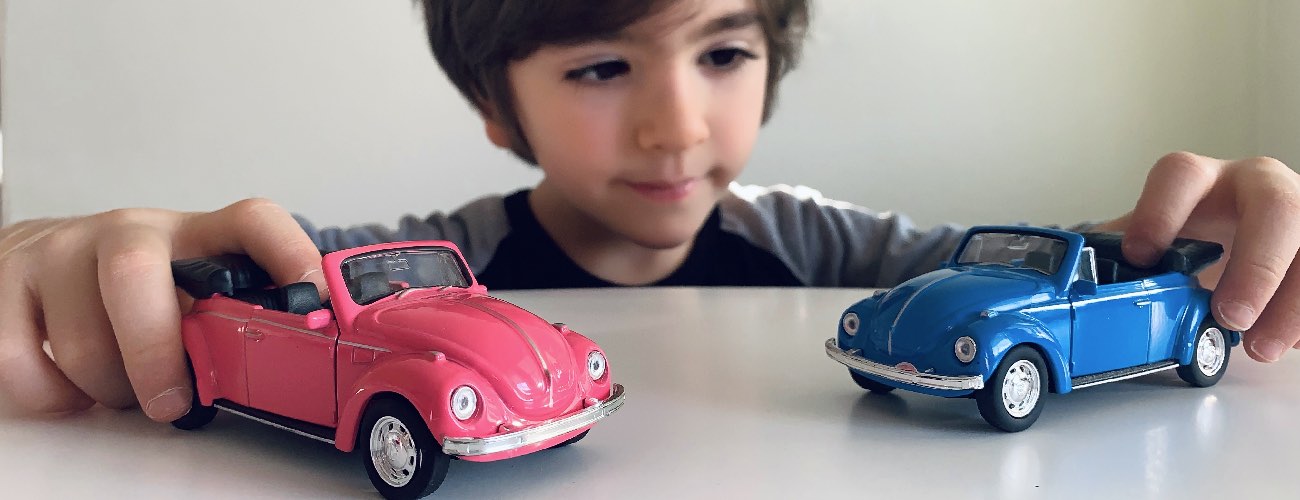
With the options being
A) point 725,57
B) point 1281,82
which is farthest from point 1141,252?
point 1281,82

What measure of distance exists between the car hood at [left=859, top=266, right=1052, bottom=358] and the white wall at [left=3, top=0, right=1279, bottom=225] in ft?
6.80

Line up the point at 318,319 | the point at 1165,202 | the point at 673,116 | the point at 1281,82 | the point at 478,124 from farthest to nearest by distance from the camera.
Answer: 1. the point at 478,124
2. the point at 1281,82
3. the point at 673,116
4. the point at 1165,202
5. the point at 318,319

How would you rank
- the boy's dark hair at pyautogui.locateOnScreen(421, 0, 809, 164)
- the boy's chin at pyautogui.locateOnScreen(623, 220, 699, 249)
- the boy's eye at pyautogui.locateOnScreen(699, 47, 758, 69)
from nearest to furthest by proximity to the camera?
the boy's dark hair at pyautogui.locateOnScreen(421, 0, 809, 164) < the boy's eye at pyautogui.locateOnScreen(699, 47, 758, 69) < the boy's chin at pyautogui.locateOnScreen(623, 220, 699, 249)

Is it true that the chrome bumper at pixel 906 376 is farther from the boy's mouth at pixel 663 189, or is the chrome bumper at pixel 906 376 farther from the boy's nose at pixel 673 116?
the boy's mouth at pixel 663 189

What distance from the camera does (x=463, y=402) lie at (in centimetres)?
68

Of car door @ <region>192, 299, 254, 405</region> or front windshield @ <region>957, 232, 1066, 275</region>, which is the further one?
front windshield @ <region>957, 232, 1066, 275</region>

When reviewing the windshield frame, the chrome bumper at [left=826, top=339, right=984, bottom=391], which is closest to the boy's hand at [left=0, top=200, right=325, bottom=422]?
the windshield frame

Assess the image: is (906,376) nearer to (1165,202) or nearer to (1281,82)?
(1165,202)

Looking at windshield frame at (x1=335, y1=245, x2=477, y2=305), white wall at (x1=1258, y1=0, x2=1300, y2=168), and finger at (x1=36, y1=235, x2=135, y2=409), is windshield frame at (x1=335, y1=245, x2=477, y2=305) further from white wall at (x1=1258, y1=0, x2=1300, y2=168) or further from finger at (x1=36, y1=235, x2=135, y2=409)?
white wall at (x1=1258, y1=0, x2=1300, y2=168)

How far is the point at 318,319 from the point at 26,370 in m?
0.38

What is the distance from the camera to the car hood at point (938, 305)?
88 centimetres

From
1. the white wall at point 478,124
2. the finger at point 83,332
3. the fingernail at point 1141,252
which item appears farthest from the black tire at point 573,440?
the white wall at point 478,124

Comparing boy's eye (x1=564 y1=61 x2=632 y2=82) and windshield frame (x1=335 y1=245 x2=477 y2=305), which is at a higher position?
boy's eye (x1=564 y1=61 x2=632 y2=82)

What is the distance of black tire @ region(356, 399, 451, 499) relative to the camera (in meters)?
0.67
